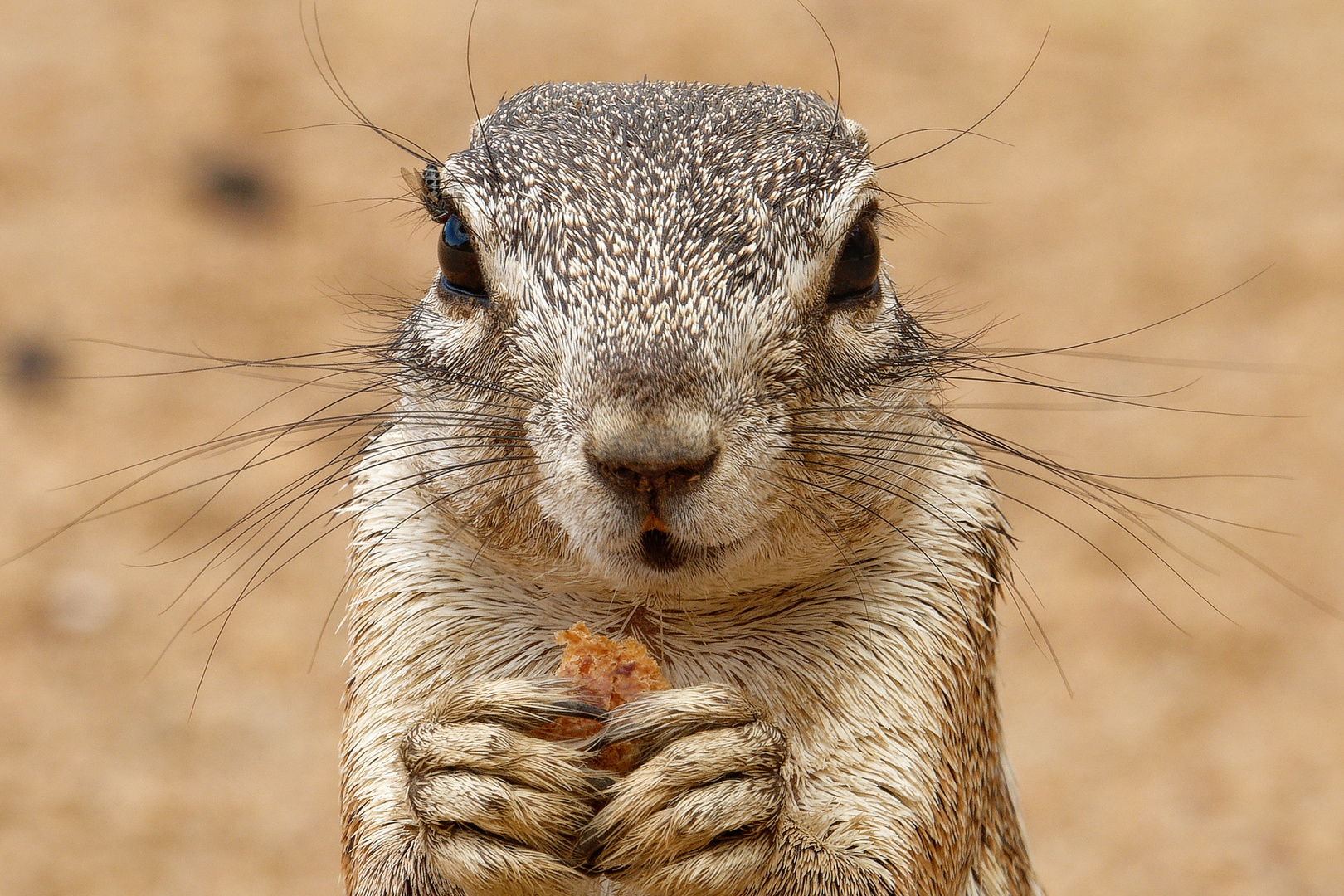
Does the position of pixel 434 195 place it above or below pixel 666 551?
above

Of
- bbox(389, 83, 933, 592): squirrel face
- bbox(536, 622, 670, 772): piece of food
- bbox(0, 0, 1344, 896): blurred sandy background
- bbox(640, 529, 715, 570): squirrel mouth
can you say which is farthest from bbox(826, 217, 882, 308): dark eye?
bbox(0, 0, 1344, 896): blurred sandy background

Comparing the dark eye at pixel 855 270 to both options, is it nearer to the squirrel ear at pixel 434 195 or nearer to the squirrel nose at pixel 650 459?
the squirrel nose at pixel 650 459

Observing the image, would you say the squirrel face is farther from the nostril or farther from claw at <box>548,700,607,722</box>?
claw at <box>548,700,607,722</box>

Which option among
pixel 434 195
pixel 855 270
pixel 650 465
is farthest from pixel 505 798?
pixel 434 195

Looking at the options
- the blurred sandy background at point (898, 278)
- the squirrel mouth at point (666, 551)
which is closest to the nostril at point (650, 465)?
the squirrel mouth at point (666, 551)

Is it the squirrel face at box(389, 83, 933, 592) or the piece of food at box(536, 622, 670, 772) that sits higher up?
the squirrel face at box(389, 83, 933, 592)

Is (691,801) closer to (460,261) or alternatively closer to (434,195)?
(460,261)

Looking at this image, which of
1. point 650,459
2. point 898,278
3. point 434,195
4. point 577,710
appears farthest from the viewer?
point 898,278

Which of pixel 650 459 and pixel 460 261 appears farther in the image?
pixel 460 261
